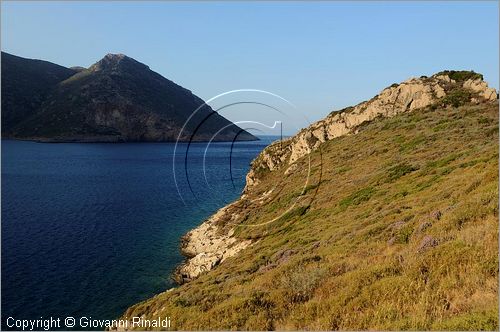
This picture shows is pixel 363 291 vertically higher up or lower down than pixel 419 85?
lower down

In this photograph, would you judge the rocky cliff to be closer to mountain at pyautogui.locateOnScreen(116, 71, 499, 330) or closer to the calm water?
mountain at pyautogui.locateOnScreen(116, 71, 499, 330)

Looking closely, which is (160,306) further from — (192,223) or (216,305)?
(192,223)

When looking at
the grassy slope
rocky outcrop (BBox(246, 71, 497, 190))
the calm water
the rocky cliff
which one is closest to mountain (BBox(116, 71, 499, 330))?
the grassy slope

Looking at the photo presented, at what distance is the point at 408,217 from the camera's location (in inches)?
746

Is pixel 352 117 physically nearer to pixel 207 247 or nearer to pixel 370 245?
pixel 207 247

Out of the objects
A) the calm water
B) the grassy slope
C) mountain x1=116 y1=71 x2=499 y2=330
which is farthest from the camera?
the calm water

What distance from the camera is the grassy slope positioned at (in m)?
10.3

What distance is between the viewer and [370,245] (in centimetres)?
1683

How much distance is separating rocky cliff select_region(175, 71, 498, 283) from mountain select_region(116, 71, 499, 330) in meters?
0.64

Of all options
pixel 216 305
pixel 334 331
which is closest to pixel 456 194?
pixel 334 331

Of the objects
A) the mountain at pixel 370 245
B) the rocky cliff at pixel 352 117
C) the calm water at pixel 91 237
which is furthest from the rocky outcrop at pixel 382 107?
the calm water at pixel 91 237

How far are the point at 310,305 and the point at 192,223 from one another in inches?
1893

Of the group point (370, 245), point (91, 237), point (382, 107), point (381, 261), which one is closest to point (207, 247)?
point (91, 237)

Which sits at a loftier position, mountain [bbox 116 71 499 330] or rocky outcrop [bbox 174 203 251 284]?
mountain [bbox 116 71 499 330]
